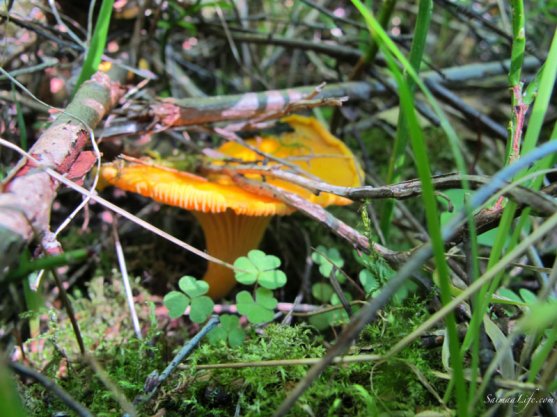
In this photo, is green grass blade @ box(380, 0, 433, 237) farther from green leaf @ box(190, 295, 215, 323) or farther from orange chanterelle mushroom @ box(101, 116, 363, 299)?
green leaf @ box(190, 295, 215, 323)

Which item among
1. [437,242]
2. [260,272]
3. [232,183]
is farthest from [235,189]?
[437,242]

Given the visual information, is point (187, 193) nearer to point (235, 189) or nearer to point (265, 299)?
point (235, 189)

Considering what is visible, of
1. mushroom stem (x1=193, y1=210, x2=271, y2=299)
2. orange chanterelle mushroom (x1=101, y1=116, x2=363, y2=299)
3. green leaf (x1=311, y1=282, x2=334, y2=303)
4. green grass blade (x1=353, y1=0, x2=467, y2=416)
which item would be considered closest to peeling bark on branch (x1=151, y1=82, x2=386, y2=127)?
orange chanterelle mushroom (x1=101, y1=116, x2=363, y2=299)

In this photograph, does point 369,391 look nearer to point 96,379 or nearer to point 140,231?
point 96,379

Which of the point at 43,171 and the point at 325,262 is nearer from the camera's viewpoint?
the point at 43,171

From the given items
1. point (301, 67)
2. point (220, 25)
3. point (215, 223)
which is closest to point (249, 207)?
point (215, 223)

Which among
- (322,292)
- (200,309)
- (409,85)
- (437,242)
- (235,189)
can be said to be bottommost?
(322,292)

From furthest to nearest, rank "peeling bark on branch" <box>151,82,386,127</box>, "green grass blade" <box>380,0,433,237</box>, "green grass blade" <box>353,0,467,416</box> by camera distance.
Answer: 1. "peeling bark on branch" <box>151,82,386,127</box>
2. "green grass blade" <box>380,0,433,237</box>
3. "green grass blade" <box>353,0,467,416</box>
